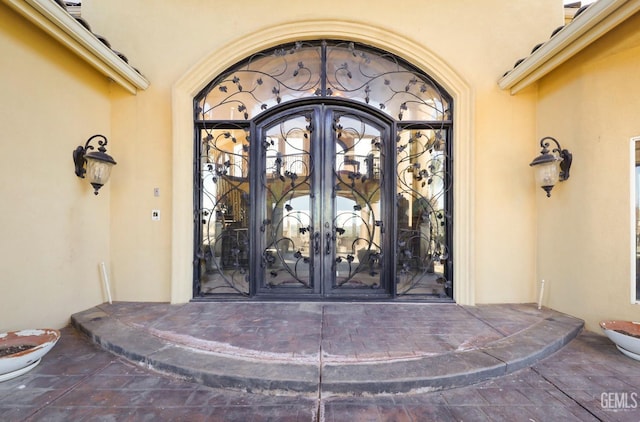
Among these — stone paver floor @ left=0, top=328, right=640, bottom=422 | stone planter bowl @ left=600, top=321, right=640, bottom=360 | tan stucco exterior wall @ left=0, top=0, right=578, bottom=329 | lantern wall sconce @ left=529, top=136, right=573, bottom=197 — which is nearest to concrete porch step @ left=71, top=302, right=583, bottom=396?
stone paver floor @ left=0, top=328, right=640, bottom=422

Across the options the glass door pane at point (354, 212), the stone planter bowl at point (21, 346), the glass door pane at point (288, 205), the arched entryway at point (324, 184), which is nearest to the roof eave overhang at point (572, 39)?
the arched entryway at point (324, 184)

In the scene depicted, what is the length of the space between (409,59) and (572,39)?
68.5 inches

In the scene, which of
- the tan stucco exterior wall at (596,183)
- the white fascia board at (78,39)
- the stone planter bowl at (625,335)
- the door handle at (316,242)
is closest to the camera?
the stone planter bowl at (625,335)

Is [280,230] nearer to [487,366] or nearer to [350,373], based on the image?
[350,373]

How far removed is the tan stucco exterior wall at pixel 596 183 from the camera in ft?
9.46

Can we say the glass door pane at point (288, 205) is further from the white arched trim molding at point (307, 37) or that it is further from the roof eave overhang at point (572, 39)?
the roof eave overhang at point (572, 39)

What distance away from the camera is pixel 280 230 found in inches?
155

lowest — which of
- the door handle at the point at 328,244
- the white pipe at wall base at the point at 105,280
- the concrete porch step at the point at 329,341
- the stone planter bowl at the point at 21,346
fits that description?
the concrete porch step at the point at 329,341

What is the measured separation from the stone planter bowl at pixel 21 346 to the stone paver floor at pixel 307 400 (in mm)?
76

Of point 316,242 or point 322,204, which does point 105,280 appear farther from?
point 322,204

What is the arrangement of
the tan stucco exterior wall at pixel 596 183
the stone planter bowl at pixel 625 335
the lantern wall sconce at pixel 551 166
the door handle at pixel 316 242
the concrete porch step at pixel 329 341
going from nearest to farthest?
the concrete porch step at pixel 329 341 → the stone planter bowl at pixel 625 335 → the tan stucco exterior wall at pixel 596 183 → the lantern wall sconce at pixel 551 166 → the door handle at pixel 316 242

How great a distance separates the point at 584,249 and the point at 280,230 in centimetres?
370

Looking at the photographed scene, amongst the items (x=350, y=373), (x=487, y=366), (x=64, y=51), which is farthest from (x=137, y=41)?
(x=487, y=366)

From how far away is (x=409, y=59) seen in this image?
3883 mm
